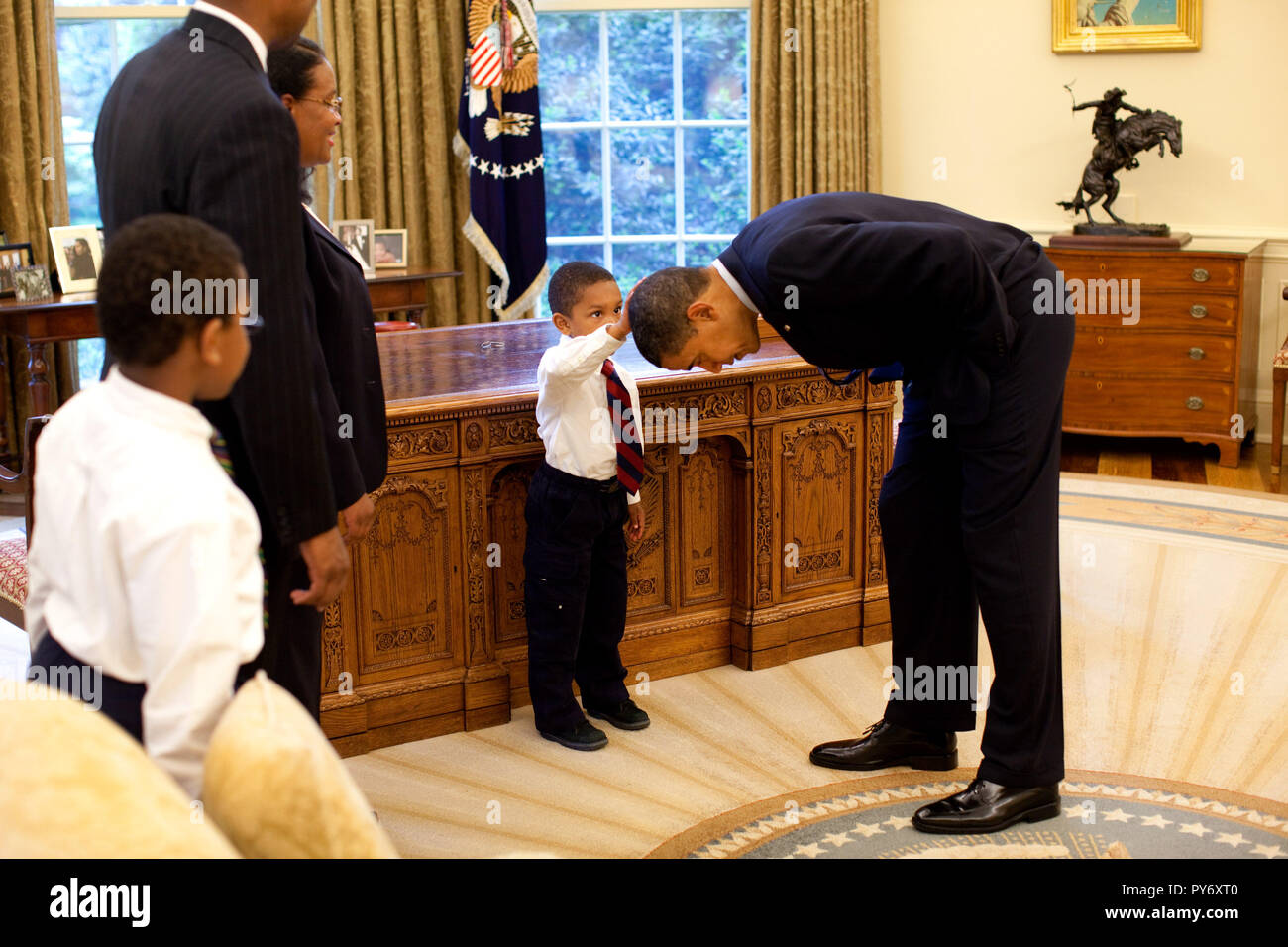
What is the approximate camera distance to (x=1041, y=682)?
9.87ft

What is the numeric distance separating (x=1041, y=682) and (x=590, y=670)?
1.30m

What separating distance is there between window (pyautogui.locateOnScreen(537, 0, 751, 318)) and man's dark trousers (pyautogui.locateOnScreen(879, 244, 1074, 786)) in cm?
473

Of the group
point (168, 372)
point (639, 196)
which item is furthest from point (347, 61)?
point (168, 372)

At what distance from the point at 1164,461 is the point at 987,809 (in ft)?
14.2

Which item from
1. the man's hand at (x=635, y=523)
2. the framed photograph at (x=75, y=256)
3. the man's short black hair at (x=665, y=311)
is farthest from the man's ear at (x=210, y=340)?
the framed photograph at (x=75, y=256)

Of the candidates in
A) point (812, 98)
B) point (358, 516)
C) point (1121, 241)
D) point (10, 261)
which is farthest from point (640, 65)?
point (358, 516)

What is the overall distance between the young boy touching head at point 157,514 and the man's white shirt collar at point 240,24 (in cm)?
51

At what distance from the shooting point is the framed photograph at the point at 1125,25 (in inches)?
277

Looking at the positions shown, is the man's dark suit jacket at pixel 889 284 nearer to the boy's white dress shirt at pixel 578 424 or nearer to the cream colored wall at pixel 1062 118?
the boy's white dress shirt at pixel 578 424

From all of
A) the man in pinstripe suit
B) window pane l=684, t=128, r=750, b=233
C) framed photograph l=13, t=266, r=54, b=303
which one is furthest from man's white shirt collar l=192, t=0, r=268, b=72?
window pane l=684, t=128, r=750, b=233

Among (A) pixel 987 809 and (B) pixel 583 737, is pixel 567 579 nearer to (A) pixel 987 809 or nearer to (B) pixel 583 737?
(B) pixel 583 737

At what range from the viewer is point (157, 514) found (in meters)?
1.50

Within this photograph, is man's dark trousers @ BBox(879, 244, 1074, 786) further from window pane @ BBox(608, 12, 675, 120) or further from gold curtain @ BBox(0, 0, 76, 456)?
window pane @ BBox(608, 12, 675, 120)

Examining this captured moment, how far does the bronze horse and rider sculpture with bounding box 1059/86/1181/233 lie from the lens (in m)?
6.69
